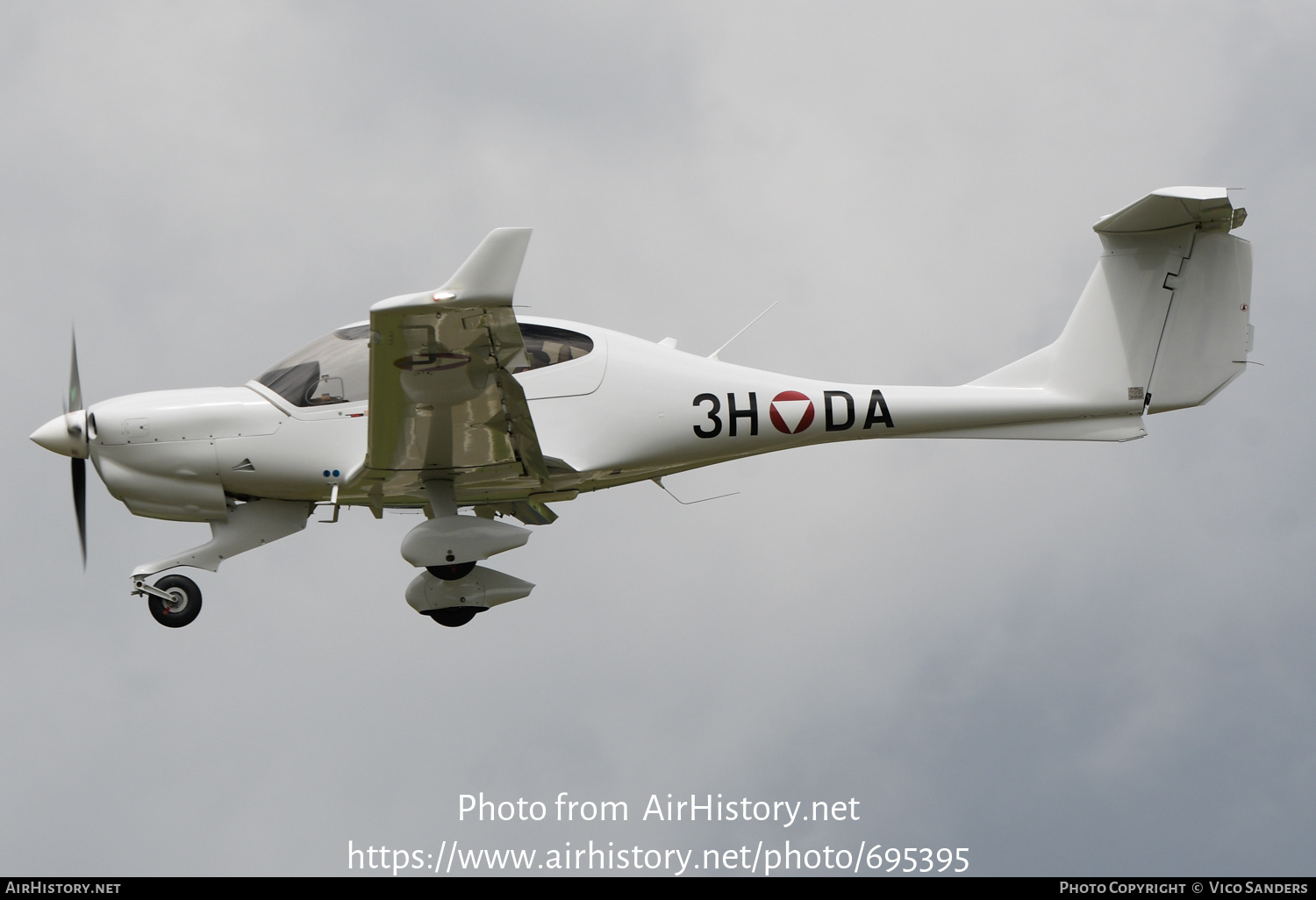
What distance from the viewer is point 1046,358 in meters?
Answer: 13.2

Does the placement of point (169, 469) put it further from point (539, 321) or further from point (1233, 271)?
point (1233, 271)

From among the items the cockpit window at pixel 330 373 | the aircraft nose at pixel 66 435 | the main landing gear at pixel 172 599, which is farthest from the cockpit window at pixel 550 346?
the aircraft nose at pixel 66 435

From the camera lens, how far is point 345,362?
12297 millimetres

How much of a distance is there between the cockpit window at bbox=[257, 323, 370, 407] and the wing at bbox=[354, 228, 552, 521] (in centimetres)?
85

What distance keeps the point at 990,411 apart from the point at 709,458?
2.53m

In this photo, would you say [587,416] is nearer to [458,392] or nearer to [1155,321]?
[458,392]

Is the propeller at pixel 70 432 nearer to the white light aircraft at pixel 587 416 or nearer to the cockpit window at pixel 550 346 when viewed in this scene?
the white light aircraft at pixel 587 416

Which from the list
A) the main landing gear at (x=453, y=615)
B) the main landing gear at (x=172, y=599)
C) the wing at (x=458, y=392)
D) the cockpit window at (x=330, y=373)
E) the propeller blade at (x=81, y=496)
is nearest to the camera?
the wing at (x=458, y=392)

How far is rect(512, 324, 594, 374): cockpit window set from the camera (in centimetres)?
1230

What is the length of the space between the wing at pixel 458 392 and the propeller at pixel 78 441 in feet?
8.59

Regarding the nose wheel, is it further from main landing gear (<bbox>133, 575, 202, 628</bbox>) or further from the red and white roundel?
the red and white roundel

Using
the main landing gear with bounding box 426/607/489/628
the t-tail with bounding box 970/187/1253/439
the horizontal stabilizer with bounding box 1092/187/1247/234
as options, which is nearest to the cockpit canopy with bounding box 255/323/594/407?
the main landing gear with bounding box 426/607/489/628

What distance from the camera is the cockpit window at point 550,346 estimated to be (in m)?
12.3

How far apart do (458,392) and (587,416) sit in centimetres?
203
